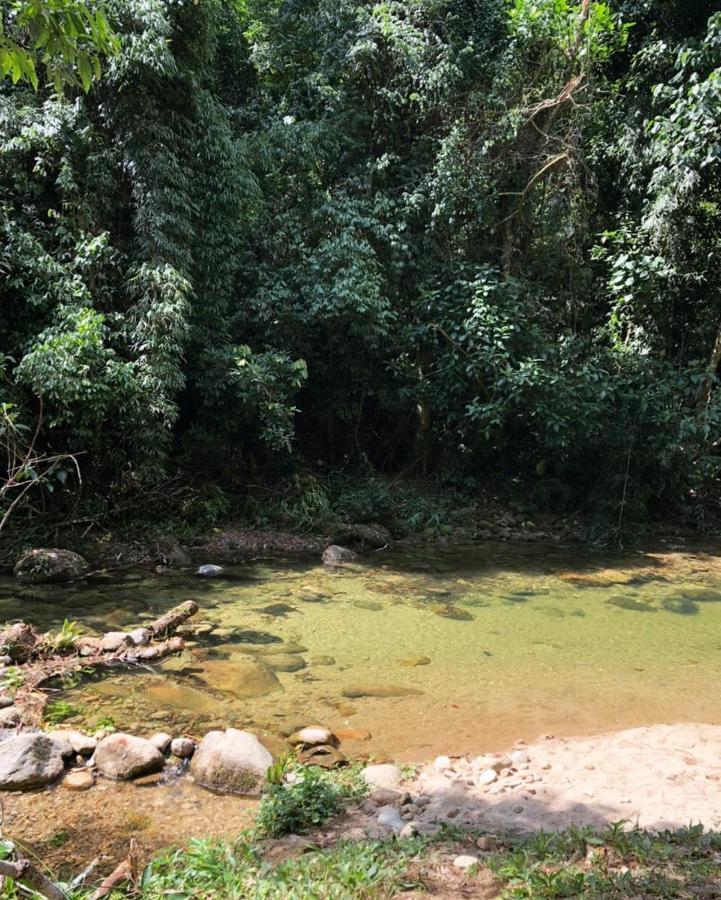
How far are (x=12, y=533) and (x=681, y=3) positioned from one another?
38.4 ft

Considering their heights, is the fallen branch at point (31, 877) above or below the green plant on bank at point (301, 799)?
above

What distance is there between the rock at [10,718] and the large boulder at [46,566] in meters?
3.18

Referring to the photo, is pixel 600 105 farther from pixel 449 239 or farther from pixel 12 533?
pixel 12 533

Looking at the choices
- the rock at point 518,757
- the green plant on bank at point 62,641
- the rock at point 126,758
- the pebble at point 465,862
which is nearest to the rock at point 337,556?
the green plant on bank at point 62,641

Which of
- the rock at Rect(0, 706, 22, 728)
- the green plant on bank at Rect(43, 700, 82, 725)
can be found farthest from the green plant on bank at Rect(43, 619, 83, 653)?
the rock at Rect(0, 706, 22, 728)

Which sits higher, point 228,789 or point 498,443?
point 498,443

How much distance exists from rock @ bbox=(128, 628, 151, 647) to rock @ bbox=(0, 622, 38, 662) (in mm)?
669

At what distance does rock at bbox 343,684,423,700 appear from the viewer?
4.76m

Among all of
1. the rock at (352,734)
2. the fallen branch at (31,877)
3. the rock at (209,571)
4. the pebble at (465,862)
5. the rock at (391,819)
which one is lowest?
the rock at (209,571)

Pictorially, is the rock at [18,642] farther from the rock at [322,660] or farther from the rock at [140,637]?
the rock at [322,660]

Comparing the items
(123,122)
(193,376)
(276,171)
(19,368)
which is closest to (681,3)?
(276,171)

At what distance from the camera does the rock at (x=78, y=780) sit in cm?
340

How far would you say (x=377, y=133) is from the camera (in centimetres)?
1084

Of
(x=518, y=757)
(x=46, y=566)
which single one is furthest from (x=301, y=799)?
(x=46, y=566)
